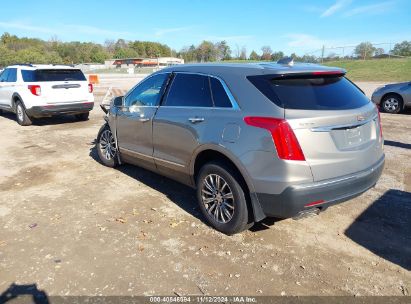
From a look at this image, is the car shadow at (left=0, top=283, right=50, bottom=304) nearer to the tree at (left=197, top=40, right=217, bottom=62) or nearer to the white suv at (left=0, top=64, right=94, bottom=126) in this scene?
the white suv at (left=0, top=64, right=94, bottom=126)

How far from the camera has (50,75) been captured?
1014 cm

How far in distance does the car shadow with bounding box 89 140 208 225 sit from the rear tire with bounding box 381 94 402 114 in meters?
9.41

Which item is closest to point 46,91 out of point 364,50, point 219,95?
point 219,95

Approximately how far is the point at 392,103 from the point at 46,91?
35.4 feet

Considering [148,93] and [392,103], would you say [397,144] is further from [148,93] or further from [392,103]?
[148,93]

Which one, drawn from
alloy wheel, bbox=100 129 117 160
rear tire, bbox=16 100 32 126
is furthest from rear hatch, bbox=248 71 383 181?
rear tire, bbox=16 100 32 126

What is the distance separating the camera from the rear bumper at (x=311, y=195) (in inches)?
126

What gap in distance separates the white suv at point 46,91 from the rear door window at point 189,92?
677 centimetres

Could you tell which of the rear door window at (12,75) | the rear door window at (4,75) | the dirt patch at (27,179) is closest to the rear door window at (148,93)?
the dirt patch at (27,179)

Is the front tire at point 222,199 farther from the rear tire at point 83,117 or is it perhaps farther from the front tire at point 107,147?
the rear tire at point 83,117

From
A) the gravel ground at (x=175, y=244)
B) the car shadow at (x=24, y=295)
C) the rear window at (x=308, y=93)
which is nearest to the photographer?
the car shadow at (x=24, y=295)

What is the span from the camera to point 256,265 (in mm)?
3355

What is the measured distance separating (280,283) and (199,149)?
63.1 inches

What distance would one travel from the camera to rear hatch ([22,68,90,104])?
33.0 ft
